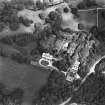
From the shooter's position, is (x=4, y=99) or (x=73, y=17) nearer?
(x=4, y=99)

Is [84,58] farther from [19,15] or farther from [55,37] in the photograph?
[19,15]

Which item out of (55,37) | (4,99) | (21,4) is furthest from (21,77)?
(21,4)

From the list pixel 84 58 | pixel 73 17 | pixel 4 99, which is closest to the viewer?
pixel 4 99

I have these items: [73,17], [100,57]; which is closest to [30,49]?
[73,17]

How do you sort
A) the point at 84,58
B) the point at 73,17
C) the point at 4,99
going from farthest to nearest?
1. the point at 73,17
2. the point at 84,58
3. the point at 4,99

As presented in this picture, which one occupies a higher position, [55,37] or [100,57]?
[55,37]

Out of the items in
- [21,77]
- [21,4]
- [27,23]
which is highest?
[21,4]
